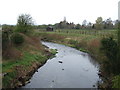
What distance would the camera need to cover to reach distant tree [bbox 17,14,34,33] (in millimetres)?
61634

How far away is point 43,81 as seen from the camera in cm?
3091

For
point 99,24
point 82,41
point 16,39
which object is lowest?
point 82,41

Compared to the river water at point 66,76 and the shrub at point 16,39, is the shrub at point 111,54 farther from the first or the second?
the shrub at point 16,39

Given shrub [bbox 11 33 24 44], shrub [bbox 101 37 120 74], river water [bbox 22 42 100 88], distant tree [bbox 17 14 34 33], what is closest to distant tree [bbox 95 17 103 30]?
distant tree [bbox 17 14 34 33]

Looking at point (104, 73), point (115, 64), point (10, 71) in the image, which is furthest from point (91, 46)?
point (10, 71)

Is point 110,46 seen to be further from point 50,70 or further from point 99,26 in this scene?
point 99,26

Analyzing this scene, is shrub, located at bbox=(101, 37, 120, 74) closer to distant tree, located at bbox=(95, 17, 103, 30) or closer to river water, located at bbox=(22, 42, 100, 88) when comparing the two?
river water, located at bbox=(22, 42, 100, 88)

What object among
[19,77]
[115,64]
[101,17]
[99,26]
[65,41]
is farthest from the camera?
[101,17]

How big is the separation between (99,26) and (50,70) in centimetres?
7334

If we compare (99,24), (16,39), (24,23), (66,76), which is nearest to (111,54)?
(66,76)

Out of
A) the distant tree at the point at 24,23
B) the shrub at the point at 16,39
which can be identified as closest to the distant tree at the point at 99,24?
the distant tree at the point at 24,23

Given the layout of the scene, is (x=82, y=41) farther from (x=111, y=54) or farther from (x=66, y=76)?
(x=111, y=54)

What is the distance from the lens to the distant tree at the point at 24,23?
202ft

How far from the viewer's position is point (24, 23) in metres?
61.8
